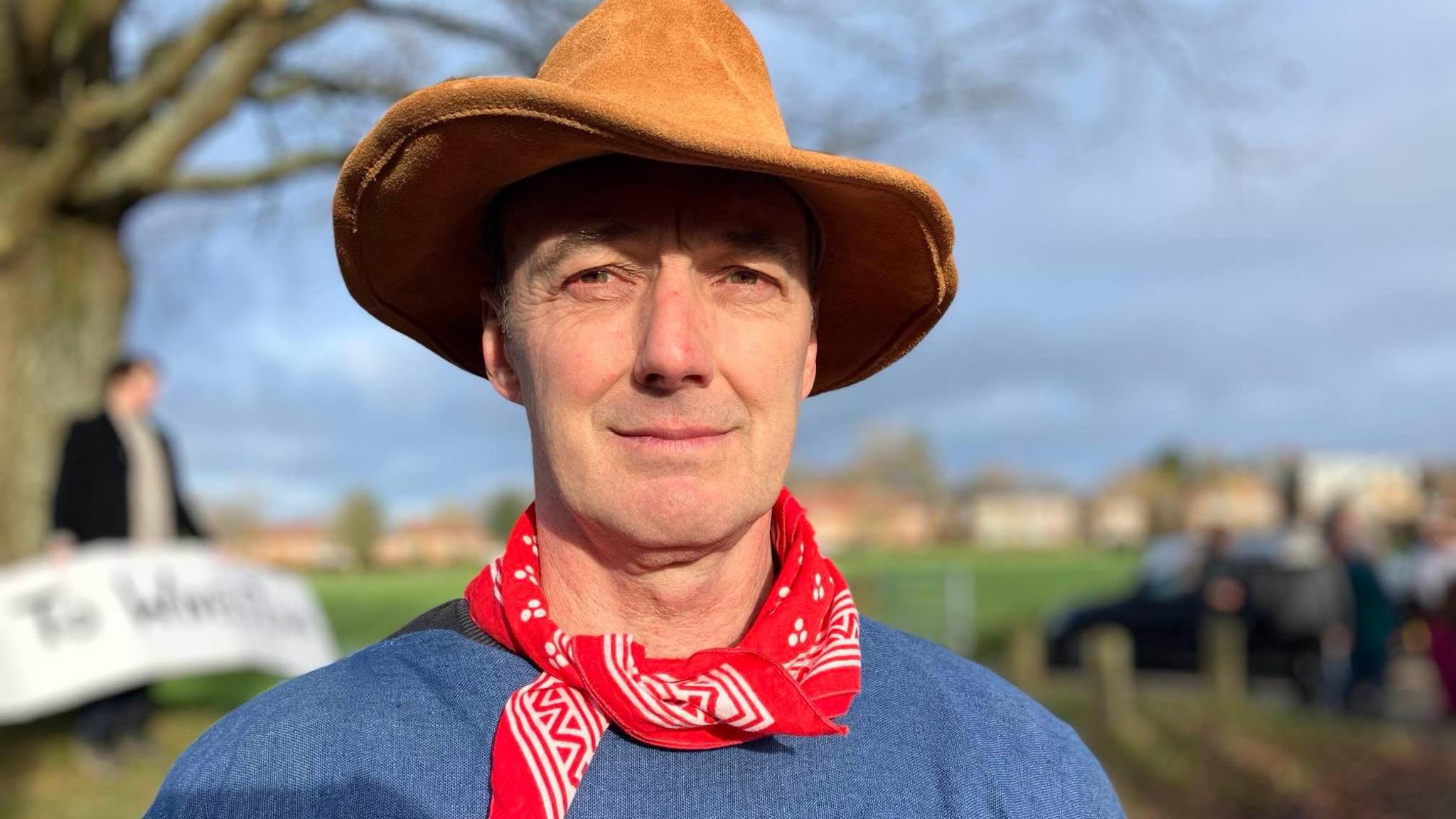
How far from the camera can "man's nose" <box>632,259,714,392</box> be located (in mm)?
1911

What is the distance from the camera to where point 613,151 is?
1952 mm

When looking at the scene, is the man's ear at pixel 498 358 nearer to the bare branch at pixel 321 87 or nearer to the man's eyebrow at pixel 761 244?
the man's eyebrow at pixel 761 244

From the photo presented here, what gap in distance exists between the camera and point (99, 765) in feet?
24.2

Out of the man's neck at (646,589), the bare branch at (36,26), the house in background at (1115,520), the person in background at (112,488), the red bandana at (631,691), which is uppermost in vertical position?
the bare branch at (36,26)

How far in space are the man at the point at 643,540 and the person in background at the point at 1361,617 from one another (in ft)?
39.7

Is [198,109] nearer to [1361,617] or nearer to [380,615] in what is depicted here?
[1361,617]

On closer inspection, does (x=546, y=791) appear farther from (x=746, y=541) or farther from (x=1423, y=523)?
(x=1423, y=523)

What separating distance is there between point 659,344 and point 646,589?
41 cm

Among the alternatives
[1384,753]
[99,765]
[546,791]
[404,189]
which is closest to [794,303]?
[404,189]

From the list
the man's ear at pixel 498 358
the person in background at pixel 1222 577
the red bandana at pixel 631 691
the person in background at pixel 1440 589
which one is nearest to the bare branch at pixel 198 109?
the man's ear at pixel 498 358

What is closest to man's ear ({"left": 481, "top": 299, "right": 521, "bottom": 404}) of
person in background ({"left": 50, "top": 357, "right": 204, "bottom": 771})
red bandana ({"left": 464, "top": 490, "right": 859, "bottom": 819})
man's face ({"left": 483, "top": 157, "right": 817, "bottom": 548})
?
man's face ({"left": 483, "top": 157, "right": 817, "bottom": 548})

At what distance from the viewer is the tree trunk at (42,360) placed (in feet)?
29.9

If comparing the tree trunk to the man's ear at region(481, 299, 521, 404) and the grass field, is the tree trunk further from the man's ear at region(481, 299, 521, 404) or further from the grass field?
the man's ear at region(481, 299, 521, 404)

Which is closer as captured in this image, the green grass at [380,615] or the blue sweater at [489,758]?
the blue sweater at [489,758]
